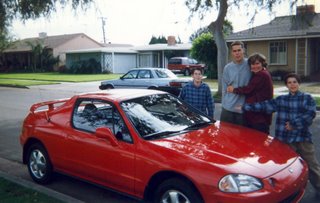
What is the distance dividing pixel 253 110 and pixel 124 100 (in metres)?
1.68

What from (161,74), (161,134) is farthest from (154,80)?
(161,134)

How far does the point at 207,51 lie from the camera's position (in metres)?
30.0

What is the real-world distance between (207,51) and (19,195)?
25.9m

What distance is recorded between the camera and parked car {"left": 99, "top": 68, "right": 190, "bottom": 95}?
15703mm

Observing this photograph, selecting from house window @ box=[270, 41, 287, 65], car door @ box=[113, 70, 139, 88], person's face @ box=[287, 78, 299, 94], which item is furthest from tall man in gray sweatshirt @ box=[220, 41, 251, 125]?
house window @ box=[270, 41, 287, 65]

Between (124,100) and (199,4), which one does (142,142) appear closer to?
(124,100)

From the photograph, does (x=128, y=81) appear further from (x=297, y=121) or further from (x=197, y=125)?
(x=297, y=121)

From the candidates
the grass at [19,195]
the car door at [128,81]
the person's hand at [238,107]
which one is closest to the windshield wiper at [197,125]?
the person's hand at [238,107]

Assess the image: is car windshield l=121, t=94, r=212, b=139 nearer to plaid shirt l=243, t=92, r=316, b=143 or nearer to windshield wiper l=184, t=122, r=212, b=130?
windshield wiper l=184, t=122, r=212, b=130

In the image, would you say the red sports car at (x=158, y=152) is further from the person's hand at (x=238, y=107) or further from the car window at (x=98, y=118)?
the person's hand at (x=238, y=107)

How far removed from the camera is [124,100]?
16.4 ft

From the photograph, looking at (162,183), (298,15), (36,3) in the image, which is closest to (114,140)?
(162,183)

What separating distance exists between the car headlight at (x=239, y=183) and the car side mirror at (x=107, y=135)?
141 cm

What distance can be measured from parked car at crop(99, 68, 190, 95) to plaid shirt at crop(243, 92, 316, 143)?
10.4m
